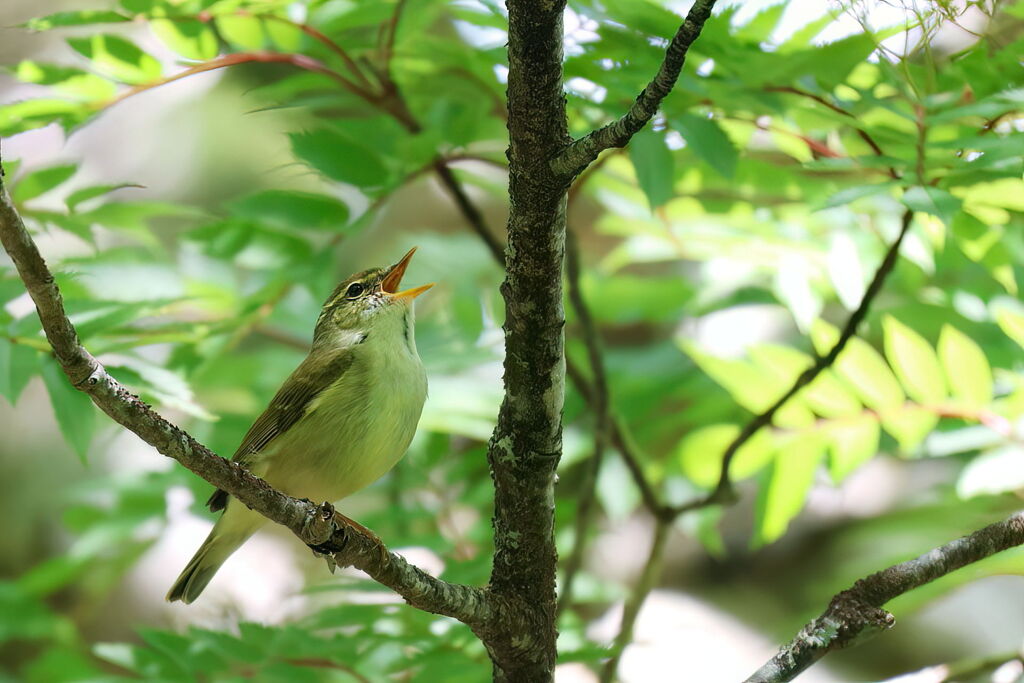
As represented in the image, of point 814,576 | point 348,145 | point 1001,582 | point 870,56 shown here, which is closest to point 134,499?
point 348,145

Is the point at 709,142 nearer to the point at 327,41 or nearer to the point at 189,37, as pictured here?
the point at 327,41

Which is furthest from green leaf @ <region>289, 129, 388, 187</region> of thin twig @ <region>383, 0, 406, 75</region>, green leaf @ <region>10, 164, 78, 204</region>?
green leaf @ <region>10, 164, 78, 204</region>

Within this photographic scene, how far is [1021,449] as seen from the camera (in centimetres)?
330

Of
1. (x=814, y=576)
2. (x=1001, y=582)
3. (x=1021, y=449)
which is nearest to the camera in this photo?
(x=1021, y=449)

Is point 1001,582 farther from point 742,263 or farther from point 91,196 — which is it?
point 91,196

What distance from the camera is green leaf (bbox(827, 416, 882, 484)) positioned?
11.4 feet

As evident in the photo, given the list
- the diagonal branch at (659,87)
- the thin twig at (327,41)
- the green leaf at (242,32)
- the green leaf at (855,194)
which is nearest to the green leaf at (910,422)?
the green leaf at (855,194)

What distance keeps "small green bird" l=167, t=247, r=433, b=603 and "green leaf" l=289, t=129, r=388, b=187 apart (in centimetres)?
48

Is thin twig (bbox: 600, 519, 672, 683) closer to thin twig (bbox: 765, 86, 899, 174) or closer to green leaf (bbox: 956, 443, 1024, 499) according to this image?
green leaf (bbox: 956, 443, 1024, 499)

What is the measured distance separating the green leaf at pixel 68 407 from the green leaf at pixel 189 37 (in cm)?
111

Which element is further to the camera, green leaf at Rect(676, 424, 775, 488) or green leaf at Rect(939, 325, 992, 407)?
green leaf at Rect(676, 424, 775, 488)

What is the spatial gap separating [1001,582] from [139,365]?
211 inches

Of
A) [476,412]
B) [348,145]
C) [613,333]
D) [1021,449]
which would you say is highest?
[613,333]

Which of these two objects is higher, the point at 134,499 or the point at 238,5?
the point at 238,5
